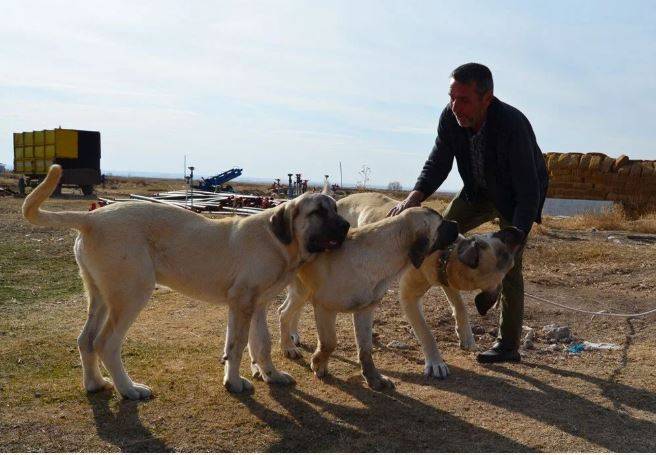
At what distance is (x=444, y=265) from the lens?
5906 millimetres

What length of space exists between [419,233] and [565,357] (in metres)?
2.32

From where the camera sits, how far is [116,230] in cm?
501

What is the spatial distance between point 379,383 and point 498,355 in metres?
1.48

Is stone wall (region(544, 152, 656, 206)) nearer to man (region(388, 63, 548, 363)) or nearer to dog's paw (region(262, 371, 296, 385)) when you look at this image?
man (region(388, 63, 548, 363))

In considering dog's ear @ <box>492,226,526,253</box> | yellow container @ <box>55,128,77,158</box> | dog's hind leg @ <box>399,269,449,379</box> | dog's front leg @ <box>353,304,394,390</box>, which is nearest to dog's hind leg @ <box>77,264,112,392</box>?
dog's front leg @ <box>353,304,394,390</box>

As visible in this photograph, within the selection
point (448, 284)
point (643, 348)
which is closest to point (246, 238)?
point (448, 284)

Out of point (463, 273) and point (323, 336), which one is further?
point (463, 273)

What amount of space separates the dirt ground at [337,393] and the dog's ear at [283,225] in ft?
4.16

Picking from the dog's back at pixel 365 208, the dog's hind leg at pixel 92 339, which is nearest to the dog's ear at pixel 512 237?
the dog's back at pixel 365 208

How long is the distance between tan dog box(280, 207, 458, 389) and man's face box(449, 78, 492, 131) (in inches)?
41.8

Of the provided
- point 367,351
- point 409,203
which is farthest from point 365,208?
point 367,351

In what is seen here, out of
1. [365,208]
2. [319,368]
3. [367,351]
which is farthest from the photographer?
[365,208]

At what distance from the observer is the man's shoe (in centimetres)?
631

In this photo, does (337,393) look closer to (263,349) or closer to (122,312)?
(263,349)
